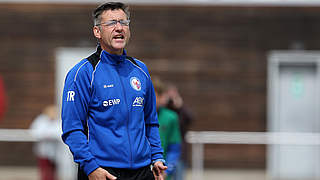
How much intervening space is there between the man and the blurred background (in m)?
9.02

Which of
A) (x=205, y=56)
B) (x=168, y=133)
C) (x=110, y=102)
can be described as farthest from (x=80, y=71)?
(x=205, y=56)

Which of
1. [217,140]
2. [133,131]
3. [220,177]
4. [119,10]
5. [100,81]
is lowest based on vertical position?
[220,177]

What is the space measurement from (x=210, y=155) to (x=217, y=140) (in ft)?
1.52

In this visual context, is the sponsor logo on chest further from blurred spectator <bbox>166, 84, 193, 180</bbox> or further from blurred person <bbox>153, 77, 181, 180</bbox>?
blurred spectator <bbox>166, 84, 193, 180</bbox>

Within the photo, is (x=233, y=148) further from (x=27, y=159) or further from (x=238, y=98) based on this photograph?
(x=27, y=159)

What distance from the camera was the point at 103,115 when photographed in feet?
12.1

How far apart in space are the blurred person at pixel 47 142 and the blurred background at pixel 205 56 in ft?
6.95

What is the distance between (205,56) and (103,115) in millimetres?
9352

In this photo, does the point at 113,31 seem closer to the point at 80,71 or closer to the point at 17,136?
the point at 80,71

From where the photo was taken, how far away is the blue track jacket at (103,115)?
3637mm

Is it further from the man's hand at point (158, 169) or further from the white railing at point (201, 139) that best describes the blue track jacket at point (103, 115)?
the white railing at point (201, 139)

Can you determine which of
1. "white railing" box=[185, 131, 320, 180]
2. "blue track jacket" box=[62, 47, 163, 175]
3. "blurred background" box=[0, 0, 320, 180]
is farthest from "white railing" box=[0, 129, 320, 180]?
"blue track jacket" box=[62, 47, 163, 175]

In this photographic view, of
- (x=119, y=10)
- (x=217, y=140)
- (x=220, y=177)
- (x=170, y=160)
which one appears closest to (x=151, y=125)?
(x=119, y=10)

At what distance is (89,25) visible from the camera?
12992mm
